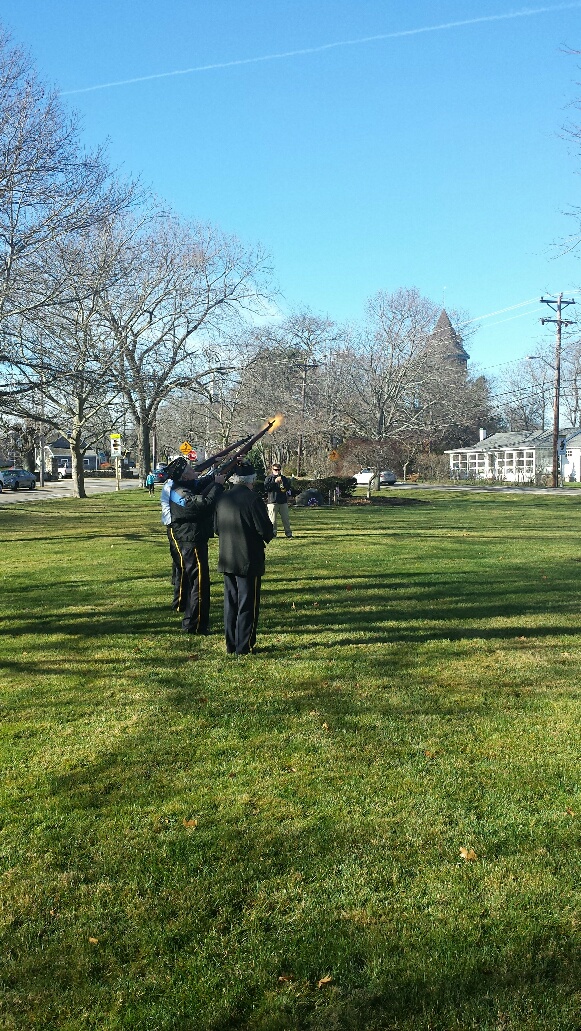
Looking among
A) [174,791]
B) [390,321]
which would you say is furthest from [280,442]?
[174,791]

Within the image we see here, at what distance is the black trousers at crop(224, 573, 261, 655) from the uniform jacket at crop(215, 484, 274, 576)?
125 mm

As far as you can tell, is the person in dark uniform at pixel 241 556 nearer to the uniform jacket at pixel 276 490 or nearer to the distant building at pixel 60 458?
the uniform jacket at pixel 276 490

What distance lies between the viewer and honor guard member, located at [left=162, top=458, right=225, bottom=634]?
8.76 m

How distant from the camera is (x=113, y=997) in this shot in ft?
9.98

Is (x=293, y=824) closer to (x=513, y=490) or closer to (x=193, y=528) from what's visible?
(x=193, y=528)

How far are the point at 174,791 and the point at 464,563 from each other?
10738 mm

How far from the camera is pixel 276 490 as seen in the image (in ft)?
57.6

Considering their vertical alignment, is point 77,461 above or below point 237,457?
above

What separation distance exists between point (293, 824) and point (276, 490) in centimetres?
1337

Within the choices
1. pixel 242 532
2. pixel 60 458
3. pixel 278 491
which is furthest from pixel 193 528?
pixel 60 458

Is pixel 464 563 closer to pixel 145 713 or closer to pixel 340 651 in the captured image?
pixel 340 651

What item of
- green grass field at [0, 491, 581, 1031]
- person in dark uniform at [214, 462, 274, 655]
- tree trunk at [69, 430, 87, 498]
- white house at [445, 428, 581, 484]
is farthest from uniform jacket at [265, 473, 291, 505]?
white house at [445, 428, 581, 484]

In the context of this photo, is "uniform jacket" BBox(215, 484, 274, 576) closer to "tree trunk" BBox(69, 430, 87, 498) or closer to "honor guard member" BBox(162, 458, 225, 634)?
"honor guard member" BBox(162, 458, 225, 634)

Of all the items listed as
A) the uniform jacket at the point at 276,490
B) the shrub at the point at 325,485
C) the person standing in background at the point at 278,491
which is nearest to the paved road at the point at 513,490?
the shrub at the point at 325,485
